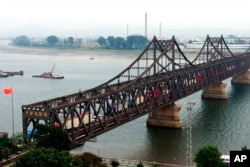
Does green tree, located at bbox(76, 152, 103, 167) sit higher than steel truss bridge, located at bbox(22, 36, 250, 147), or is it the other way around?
steel truss bridge, located at bbox(22, 36, 250, 147)

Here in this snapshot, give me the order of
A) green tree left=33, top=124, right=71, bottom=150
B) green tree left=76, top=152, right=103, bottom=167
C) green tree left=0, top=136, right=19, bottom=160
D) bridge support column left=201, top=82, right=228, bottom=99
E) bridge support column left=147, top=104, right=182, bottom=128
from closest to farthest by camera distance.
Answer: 1. green tree left=76, top=152, right=103, bottom=167
2. green tree left=33, top=124, right=71, bottom=150
3. green tree left=0, top=136, right=19, bottom=160
4. bridge support column left=147, top=104, right=182, bottom=128
5. bridge support column left=201, top=82, right=228, bottom=99

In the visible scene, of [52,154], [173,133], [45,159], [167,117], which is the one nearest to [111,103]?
[173,133]

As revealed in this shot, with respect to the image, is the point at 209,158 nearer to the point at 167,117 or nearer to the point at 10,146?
the point at 10,146

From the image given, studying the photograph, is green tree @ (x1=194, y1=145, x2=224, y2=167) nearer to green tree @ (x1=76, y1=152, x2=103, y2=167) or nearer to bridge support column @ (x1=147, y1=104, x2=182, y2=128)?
green tree @ (x1=76, y1=152, x2=103, y2=167)

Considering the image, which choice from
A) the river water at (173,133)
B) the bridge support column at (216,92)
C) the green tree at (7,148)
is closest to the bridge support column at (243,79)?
the river water at (173,133)

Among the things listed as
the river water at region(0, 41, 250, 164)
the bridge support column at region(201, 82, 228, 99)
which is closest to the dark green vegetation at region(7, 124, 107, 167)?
the river water at region(0, 41, 250, 164)
